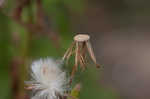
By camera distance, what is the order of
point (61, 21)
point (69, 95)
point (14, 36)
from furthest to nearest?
point (61, 21) < point (14, 36) < point (69, 95)

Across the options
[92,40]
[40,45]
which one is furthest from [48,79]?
[92,40]

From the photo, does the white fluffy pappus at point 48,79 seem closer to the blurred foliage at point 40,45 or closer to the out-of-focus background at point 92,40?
the out-of-focus background at point 92,40

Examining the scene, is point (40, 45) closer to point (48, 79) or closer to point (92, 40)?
point (48, 79)

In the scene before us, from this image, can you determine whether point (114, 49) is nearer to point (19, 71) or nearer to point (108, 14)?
point (108, 14)

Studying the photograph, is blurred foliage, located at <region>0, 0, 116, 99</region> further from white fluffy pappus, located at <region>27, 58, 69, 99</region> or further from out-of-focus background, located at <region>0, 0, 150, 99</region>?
white fluffy pappus, located at <region>27, 58, 69, 99</region>

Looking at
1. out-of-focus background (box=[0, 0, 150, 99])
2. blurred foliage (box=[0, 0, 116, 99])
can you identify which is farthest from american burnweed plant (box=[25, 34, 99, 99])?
blurred foliage (box=[0, 0, 116, 99])

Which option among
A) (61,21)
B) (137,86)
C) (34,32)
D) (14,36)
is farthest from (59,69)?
(137,86)

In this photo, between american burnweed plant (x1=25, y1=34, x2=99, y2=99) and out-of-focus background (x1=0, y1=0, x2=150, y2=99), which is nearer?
american burnweed plant (x1=25, y1=34, x2=99, y2=99)
